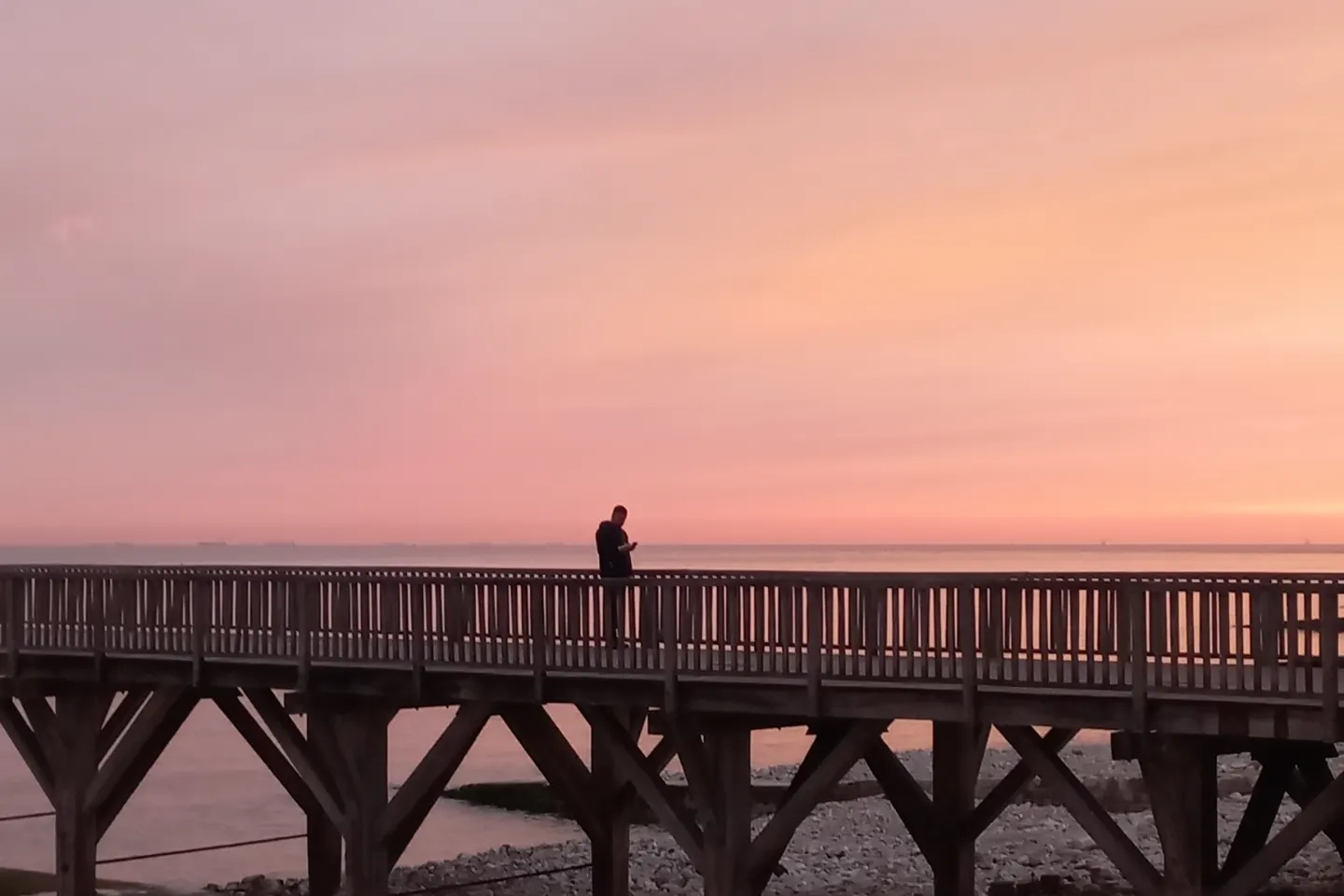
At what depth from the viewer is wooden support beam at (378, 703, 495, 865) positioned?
20.6 metres

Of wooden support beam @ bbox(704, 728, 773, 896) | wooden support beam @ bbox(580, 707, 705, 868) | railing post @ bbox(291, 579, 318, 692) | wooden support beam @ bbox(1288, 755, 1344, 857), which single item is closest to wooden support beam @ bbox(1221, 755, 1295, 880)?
wooden support beam @ bbox(1288, 755, 1344, 857)

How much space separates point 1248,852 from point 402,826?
379 inches

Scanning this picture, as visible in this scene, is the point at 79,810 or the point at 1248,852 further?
the point at 79,810

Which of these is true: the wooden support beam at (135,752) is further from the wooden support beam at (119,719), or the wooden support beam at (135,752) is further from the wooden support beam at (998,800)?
the wooden support beam at (998,800)

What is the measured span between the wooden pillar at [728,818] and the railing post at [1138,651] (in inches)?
177

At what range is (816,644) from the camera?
1794 cm

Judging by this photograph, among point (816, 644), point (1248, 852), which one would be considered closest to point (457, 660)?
point (816, 644)

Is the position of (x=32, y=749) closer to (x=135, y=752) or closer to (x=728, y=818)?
(x=135, y=752)

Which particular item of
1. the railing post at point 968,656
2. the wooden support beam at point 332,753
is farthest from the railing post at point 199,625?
the railing post at point 968,656

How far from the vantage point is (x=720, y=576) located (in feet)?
66.5

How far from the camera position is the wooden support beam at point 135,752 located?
23828 mm

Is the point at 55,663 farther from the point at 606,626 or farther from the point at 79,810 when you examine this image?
the point at 606,626

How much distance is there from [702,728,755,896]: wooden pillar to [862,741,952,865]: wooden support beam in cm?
222

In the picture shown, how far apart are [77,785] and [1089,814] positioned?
1445 centimetres
